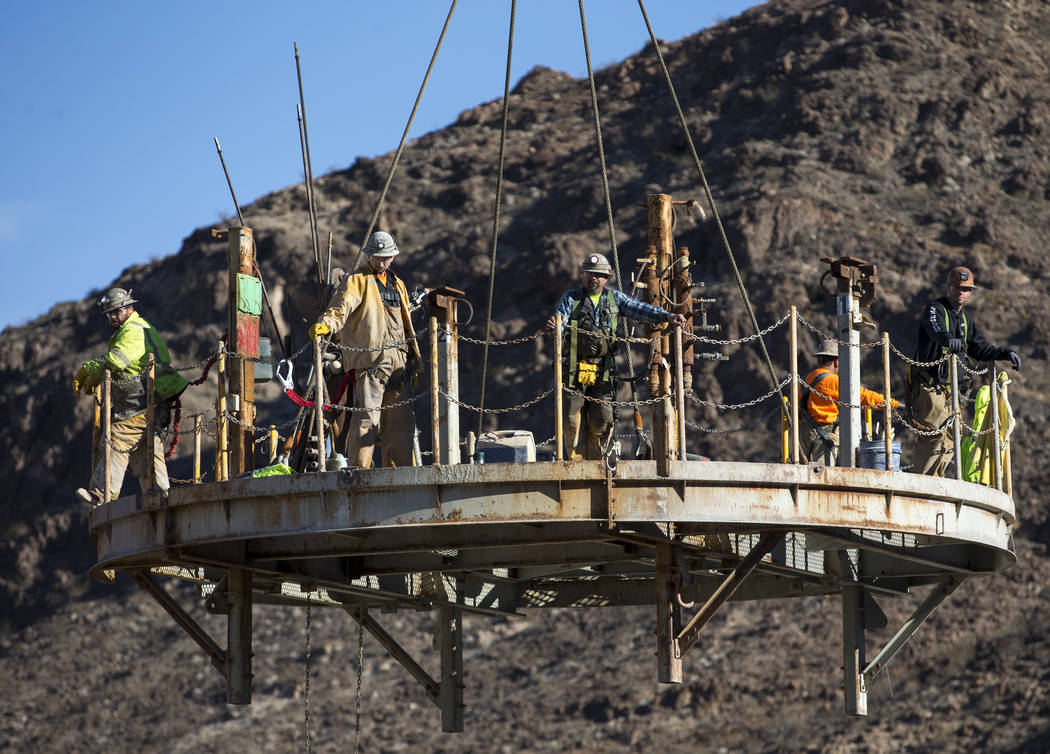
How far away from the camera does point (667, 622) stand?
18.3m

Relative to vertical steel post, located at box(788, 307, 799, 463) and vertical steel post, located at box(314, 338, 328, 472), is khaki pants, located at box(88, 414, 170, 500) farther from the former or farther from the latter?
vertical steel post, located at box(788, 307, 799, 463)

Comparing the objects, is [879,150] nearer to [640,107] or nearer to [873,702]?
[640,107]

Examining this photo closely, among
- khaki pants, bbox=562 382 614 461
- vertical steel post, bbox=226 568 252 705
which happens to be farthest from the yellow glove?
vertical steel post, bbox=226 568 252 705

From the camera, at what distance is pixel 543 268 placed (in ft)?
181

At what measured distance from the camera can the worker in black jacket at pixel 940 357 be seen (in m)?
20.1

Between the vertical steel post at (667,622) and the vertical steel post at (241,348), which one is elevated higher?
the vertical steel post at (241,348)

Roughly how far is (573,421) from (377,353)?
2.04m

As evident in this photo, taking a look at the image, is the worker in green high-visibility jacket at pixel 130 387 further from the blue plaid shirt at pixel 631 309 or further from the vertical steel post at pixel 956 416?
the vertical steel post at pixel 956 416

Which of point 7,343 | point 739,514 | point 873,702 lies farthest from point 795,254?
point 739,514

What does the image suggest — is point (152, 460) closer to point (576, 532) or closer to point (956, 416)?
point (576, 532)

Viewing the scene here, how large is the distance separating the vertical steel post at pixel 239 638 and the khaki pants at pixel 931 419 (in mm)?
7306

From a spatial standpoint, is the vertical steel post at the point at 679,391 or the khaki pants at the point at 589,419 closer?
the vertical steel post at the point at 679,391

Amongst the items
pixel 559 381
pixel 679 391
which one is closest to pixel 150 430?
pixel 559 381

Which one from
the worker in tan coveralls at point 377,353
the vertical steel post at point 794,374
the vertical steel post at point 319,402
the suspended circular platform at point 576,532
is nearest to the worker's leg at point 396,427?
the worker in tan coveralls at point 377,353
